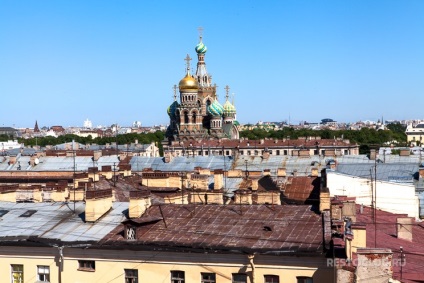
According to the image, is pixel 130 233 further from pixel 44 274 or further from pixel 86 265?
pixel 44 274

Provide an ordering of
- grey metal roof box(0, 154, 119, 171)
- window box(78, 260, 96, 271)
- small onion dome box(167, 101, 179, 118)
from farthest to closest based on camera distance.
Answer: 1. small onion dome box(167, 101, 179, 118)
2. grey metal roof box(0, 154, 119, 171)
3. window box(78, 260, 96, 271)

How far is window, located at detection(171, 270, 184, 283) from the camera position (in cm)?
2022

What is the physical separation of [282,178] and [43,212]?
20.0m

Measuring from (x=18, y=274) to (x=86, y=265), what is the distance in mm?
2192

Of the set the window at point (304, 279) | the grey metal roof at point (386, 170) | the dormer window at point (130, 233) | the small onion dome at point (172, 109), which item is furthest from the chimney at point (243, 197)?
the small onion dome at point (172, 109)

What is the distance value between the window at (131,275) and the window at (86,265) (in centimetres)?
110

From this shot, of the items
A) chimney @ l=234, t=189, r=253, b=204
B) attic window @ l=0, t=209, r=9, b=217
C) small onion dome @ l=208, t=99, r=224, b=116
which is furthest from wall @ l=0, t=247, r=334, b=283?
small onion dome @ l=208, t=99, r=224, b=116

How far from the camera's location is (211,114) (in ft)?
386

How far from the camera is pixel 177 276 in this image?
20312mm

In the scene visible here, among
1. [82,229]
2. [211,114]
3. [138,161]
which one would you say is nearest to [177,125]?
[211,114]

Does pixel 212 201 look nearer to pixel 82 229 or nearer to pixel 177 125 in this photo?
pixel 82 229

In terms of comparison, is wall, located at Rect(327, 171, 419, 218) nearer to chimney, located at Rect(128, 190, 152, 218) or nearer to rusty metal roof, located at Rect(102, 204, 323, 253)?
rusty metal roof, located at Rect(102, 204, 323, 253)

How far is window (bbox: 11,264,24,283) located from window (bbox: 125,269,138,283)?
11.2 feet

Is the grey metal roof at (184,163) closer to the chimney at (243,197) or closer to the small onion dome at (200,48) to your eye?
the chimney at (243,197)
